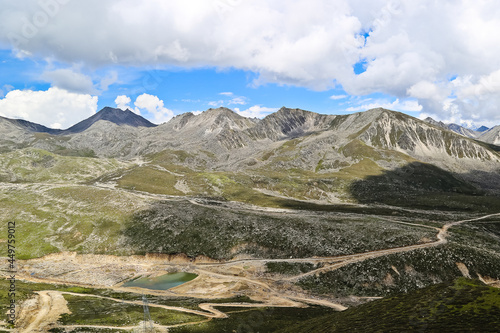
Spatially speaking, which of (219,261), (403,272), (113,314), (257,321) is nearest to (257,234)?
(219,261)

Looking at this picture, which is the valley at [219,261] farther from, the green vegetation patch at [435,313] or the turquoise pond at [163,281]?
the turquoise pond at [163,281]

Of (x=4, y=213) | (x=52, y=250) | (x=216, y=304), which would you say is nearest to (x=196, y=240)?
(x=216, y=304)

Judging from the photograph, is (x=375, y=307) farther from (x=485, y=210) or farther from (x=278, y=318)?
(x=485, y=210)

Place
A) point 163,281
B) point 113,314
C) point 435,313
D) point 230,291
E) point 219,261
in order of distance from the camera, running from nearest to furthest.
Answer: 1. point 435,313
2. point 113,314
3. point 230,291
4. point 163,281
5. point 219,261

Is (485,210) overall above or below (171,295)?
above

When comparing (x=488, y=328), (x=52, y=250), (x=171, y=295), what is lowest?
(x=171, y=295)

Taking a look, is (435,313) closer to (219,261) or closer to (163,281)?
(163,281)

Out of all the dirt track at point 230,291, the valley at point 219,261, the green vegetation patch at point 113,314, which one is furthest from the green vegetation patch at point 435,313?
the dirt track at point 230,291

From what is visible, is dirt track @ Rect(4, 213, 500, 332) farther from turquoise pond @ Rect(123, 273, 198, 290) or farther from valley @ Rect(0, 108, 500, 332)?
turquoise pond @ Rect(123, 273, 198, 290)
